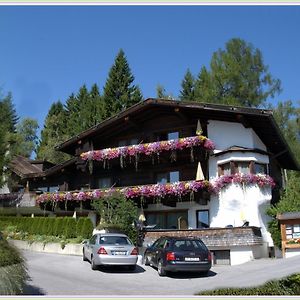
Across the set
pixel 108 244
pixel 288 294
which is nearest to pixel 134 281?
pixel 108 244

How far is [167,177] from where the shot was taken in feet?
95.0

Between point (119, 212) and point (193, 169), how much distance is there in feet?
18.2

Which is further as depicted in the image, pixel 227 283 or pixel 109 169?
pixel 109 169

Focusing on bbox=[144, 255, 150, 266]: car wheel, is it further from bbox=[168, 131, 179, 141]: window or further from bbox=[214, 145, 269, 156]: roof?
bbox=[168, 131, 179, 141]: window

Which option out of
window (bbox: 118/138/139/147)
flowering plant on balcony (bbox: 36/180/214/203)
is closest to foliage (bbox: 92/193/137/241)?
flowering plant on balcony (bbox: 36/180/214/203)

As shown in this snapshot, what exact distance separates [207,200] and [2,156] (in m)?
12.7

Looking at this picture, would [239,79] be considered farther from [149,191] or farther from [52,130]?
[52,130]

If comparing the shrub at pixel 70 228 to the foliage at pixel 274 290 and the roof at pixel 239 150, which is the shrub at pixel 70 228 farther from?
the foliage at pixel 274 290

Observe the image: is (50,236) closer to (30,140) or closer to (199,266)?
(199,266)

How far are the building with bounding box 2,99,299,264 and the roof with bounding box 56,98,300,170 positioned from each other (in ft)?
0.19

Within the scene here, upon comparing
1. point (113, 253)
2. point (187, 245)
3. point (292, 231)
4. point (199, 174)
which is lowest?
point (113, 253)

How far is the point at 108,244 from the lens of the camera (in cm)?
1734

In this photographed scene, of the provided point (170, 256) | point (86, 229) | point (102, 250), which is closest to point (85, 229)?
point (86, 229)

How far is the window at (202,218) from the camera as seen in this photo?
2659 cm
